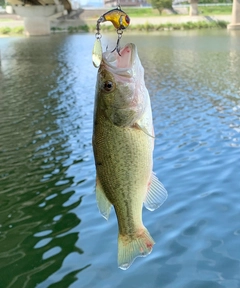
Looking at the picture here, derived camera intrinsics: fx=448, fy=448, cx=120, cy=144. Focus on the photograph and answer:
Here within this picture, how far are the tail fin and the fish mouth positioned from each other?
1049 millimetres

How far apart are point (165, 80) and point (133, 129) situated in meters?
19.9

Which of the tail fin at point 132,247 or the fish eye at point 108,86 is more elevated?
the fish eye at point 108,86

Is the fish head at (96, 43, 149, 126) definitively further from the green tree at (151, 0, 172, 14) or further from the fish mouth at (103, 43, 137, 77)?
the green tree at (151, 0, 172, 14)

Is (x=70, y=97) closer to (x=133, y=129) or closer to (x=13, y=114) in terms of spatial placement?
(x=13, y=114)

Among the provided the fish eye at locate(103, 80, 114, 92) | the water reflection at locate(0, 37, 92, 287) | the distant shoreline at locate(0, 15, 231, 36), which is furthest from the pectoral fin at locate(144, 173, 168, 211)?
the distant shoreline at locate(0, 15, 231, 36)

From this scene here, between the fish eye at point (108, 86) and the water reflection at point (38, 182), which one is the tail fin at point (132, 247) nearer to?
the fish eye at point (108, 86)

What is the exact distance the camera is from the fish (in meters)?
2.54

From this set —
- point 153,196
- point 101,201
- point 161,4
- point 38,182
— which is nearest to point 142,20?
point 161,4

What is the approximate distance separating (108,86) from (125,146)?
0.38m

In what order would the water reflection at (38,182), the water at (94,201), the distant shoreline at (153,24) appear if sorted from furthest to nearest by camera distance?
the distant shoreline at (153,24) → the water reflection at (38,182) → the water at (94,201)

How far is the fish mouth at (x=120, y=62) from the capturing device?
8.10ft

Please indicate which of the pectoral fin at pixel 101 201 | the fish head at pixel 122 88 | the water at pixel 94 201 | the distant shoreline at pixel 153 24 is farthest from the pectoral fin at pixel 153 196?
the distant shoreline at pixel 153 24

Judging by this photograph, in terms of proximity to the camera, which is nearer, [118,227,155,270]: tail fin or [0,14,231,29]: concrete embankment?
[118,227,155,270]: tail fin

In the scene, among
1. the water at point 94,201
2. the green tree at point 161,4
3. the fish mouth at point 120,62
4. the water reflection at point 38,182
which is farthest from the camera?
the green tree at point 161,4
